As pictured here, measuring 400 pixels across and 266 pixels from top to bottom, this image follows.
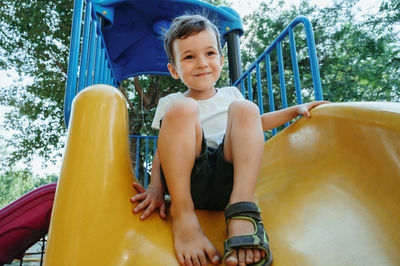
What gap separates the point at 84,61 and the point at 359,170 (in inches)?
38.1

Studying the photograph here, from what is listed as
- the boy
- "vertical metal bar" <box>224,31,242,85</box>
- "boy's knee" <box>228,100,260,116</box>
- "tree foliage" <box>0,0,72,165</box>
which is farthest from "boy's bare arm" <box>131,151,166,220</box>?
"tree foliage" <box>0,0,72,165</box>

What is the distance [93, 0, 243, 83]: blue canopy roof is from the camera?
6.21 feet

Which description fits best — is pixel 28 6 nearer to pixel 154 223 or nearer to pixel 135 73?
pixel 135 73

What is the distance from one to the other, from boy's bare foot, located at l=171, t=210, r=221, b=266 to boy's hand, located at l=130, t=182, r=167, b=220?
57 millimetres

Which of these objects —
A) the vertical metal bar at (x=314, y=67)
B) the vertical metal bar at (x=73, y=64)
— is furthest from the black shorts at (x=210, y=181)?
the vertical metal bar at (x=314, y=67)

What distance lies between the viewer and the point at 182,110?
0.64 metres

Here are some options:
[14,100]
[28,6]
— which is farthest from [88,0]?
[14,100]

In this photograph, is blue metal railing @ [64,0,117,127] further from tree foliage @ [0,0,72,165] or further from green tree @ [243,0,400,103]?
green tree @ [243,0,400,103]

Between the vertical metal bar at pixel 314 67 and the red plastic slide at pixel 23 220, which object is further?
the red plastic slide at pixel 23 220

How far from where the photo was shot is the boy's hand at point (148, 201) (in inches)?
23.5

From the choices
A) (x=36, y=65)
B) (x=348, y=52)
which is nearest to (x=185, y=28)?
(x=36, y=65)

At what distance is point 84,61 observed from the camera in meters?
1.06

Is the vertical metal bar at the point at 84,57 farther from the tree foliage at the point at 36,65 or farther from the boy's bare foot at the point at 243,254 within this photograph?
the tree foliage at the point at 36,65

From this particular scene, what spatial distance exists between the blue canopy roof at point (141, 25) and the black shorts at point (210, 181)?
1.42 meters
